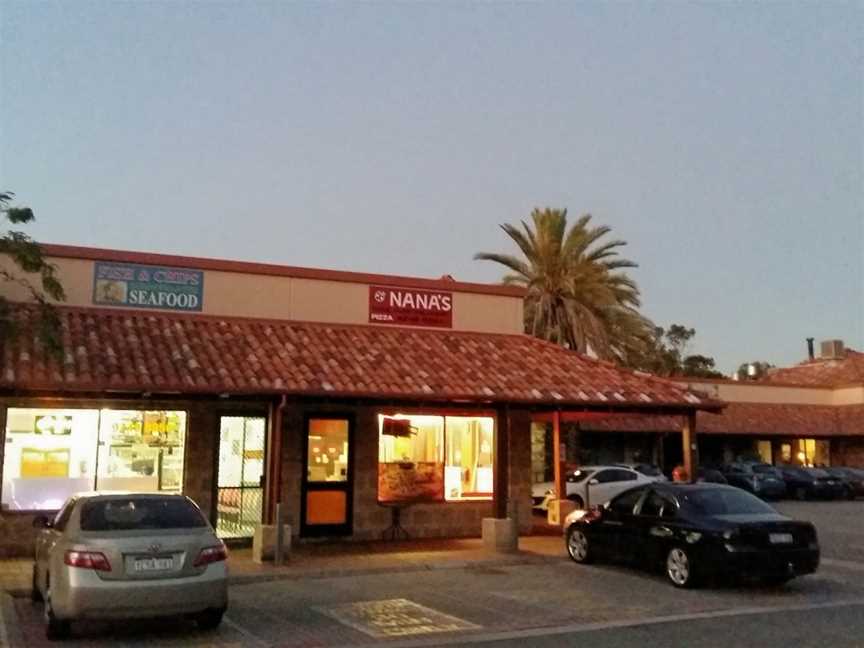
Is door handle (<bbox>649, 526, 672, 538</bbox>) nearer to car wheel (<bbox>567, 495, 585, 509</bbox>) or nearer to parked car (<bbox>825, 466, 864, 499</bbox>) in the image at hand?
car wheel (<bbox>567, 495, 585, 509</bbox>)

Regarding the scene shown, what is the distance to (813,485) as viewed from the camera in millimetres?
35688

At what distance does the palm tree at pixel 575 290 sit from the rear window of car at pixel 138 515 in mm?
20264

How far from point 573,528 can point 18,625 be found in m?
8.93

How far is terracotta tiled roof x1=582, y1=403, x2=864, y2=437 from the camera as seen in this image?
40.4 meters

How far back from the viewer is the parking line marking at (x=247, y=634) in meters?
9.44

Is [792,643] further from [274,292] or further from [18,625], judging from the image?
[274,292]

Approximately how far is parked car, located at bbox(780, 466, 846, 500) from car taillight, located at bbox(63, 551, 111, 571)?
105 ft

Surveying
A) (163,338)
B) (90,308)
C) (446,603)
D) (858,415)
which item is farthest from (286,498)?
(858,415)

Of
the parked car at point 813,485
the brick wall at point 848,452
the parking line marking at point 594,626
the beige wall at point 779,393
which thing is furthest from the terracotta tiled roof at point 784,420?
the parking line marking at point 594,626

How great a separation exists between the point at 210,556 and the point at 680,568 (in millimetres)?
6892

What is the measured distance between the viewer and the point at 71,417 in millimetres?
16172

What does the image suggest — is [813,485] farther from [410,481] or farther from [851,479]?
[410,481]

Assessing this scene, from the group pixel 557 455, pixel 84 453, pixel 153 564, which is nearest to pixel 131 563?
pixel 153 564

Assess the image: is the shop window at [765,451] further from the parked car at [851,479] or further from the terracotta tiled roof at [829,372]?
the parked car at [851,479]
